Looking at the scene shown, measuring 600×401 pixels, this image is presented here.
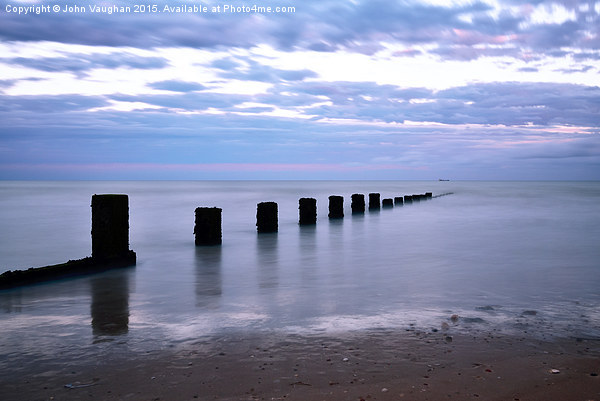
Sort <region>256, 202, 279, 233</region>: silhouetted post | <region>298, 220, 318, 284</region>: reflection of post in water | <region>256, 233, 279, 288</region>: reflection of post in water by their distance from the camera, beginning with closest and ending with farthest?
A: 1. <region>256, 233, 279, 288</region>: reflection of post in water
2. <region>298, 220, 318, 284</region>: reflection of post in water
3. <region>256, 202, 279, 233</region>: silhouetted post

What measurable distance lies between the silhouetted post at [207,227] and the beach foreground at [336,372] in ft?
24.5

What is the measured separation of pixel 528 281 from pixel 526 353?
361 centimetres

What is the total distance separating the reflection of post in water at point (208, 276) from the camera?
6270 millimetres

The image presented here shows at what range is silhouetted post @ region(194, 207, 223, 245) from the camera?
11.6 metres

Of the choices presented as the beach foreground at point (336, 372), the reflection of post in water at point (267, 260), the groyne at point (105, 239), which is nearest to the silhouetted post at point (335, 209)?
the reflection of post in water at point (267, 260)

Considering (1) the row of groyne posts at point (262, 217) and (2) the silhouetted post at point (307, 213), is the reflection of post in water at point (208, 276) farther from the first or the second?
(2) the silhouetted post at point (307, 213)

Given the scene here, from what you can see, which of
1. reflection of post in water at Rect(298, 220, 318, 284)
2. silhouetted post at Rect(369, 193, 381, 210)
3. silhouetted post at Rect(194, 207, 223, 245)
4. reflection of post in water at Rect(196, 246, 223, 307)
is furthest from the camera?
silhouetted post at Rect(369, 193, 381, 210)

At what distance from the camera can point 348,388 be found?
3.22 metres

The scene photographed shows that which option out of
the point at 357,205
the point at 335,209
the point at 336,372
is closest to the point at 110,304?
the point at 336,372

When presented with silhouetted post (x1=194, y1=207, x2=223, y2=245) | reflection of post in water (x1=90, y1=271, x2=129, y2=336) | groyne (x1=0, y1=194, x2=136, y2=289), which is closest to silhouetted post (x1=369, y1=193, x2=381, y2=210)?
silhouetted post (x1=194, y1=207, x2=223, y2=245)

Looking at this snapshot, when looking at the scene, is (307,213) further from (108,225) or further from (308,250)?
(108,225)

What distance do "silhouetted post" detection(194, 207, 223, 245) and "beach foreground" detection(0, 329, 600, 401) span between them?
7.46 meters

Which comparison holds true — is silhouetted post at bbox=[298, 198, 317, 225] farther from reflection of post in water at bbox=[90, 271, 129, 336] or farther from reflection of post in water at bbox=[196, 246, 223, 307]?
reflection of post in water at bbox=[90, 271, 129, 336]

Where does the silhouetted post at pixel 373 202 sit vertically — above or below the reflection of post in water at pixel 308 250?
above
